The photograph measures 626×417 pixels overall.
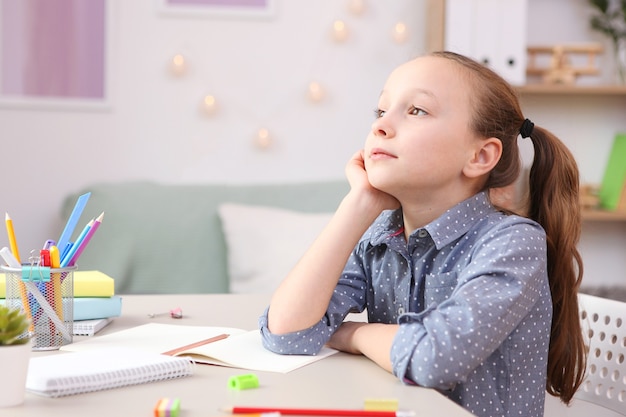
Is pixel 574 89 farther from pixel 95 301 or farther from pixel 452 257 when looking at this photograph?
pixel 95 301

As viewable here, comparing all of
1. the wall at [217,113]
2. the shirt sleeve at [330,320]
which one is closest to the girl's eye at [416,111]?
the shirt sleeve at [330,320]

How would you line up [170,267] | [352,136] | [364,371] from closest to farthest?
[364,371]
[170,267]
[352,136]

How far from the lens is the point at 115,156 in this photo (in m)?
3.10

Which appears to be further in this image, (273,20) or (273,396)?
(273,20)

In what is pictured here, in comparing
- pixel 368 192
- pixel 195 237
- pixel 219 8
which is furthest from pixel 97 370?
pixel 219 8

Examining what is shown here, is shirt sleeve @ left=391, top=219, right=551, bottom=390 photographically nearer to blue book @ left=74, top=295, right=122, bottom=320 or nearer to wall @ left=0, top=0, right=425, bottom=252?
blue book @ left=74, top=295, right=122, bottom=320

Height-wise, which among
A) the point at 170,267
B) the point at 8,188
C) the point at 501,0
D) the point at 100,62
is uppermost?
the point at 501,0

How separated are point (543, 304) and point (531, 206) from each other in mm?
206

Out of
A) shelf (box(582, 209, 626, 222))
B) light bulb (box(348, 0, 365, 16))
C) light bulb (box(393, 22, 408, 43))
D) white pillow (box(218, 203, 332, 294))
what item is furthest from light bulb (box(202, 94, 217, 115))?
shelf (box(582, 209, 626, 222))

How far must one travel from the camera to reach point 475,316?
3.25 ft

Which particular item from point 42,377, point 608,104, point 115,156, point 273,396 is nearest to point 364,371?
point 273,396

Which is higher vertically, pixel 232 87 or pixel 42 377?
pixel 232 87

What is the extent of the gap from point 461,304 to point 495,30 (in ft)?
7.25

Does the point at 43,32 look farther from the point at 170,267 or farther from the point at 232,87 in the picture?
the point at 170,267
